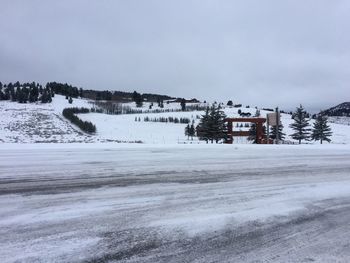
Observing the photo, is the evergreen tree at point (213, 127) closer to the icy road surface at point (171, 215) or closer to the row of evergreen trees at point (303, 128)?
the row of evergreen trees at point (303, 128)

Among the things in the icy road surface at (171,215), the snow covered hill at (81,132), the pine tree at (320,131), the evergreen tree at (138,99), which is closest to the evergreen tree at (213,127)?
the snow covered hill at (81,132)

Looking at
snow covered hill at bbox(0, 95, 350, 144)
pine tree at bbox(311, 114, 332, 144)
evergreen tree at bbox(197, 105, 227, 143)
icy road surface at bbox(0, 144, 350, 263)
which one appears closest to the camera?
icy road surface at bbox(0, 144, 350, 263)

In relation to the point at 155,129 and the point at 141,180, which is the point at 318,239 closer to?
the point at 141,180

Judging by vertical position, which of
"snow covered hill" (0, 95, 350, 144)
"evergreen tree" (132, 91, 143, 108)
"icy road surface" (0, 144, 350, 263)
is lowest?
"icy road surface" (0, 144, 350, 263)

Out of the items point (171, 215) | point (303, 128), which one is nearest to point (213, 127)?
point (303, 128)

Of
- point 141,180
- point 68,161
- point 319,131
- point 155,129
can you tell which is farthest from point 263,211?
point 155,129

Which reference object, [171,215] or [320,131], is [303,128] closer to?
[320,131]

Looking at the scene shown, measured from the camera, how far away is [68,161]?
29.8 feet

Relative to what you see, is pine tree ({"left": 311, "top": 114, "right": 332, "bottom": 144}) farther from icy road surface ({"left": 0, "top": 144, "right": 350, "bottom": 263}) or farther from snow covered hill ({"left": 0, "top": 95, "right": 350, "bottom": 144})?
icy road surface ({"left": 0, "top": 144, "right": 350, "bottom": 263})

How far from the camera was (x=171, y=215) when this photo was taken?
4398 mm

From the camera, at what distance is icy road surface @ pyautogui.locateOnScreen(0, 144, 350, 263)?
10.8ft

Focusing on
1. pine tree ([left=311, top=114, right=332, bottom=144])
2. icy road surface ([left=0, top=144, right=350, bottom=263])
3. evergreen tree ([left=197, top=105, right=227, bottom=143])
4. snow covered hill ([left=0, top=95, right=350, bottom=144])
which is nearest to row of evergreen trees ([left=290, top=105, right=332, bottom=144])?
pine tree ([left=311, top=114, right=332, bottom=144])

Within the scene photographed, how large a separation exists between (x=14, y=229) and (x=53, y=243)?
67 cm

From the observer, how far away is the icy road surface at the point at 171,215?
3.30 m
